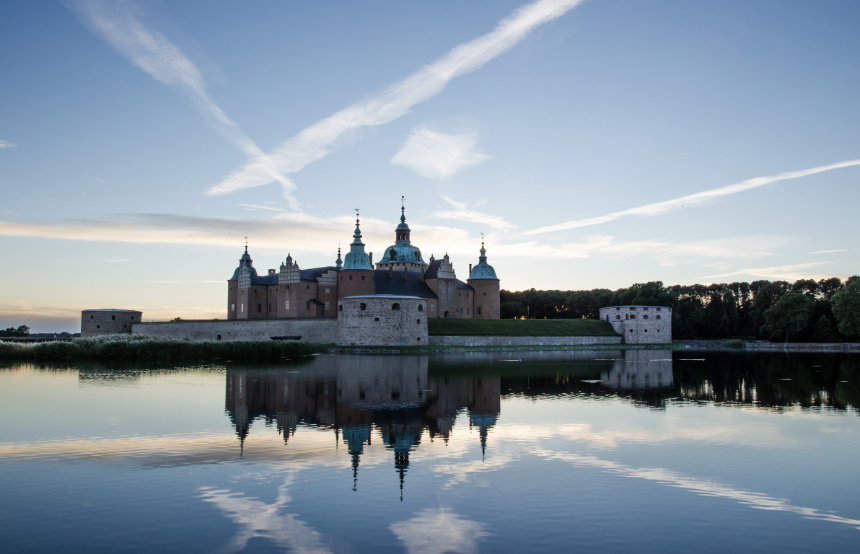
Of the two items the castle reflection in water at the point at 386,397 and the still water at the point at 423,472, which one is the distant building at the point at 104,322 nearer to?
the castle reflection in water at the point at 386,397

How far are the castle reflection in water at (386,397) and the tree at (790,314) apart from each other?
38.3 metres

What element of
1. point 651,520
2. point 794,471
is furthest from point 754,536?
point 794,471

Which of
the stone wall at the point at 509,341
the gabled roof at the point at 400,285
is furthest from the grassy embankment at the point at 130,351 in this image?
the gabled roof at the point at 400,285

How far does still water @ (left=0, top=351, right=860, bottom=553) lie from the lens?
21.8ft

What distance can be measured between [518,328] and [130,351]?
3203 centimetres

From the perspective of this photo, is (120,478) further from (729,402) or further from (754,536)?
(729,402)

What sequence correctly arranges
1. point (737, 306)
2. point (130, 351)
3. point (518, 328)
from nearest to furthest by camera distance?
1. point (130, 351)
2. point (518, 328)
3. point (737, 306)

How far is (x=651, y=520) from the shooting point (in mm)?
7156

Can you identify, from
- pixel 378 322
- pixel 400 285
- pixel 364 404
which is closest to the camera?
pixel 364 404

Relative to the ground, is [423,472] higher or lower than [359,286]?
lower

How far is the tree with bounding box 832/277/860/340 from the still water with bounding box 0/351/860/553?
143 feet

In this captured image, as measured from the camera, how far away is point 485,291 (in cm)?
5947

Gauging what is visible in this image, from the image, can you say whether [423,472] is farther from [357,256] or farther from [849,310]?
[849,310]

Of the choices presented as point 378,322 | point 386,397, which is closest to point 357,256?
point 378,322
